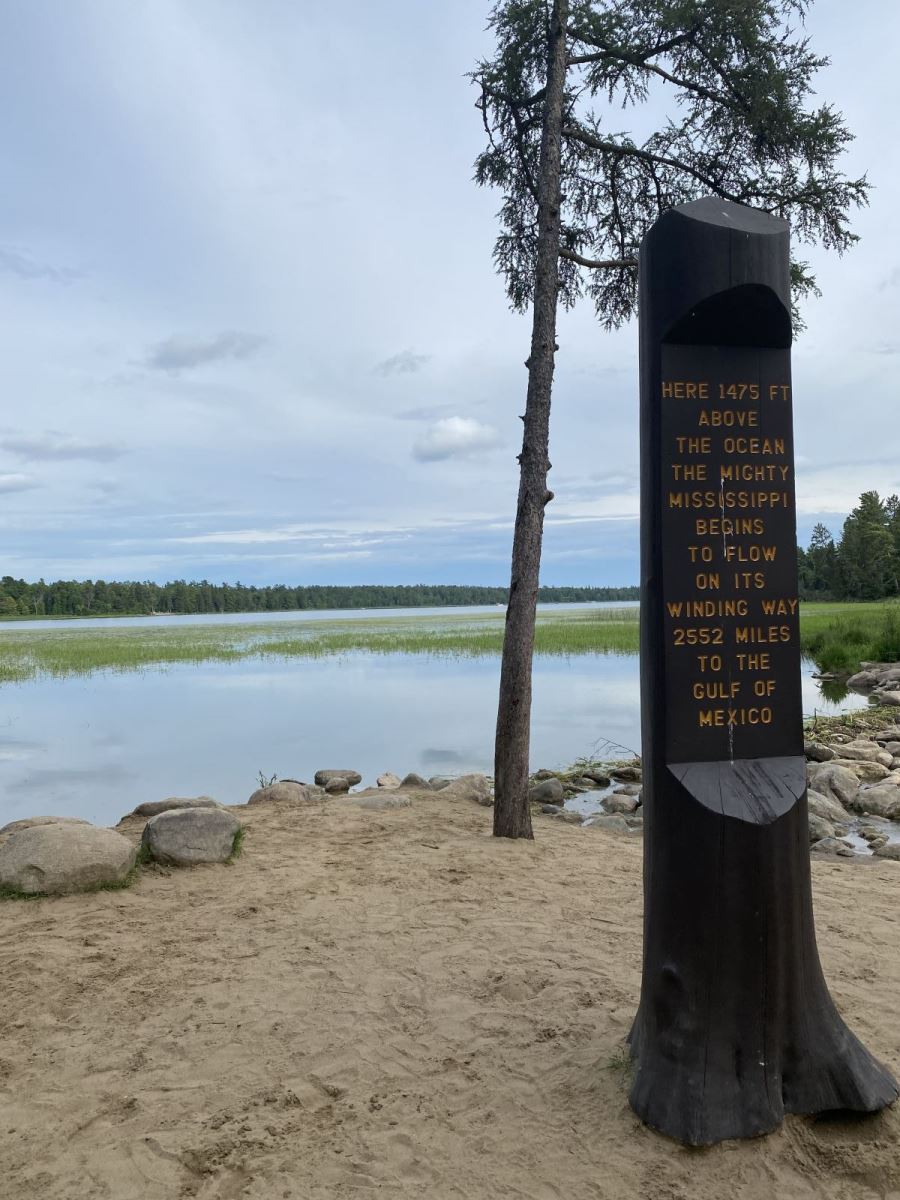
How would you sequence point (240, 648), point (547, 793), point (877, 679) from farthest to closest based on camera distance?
1. point (240, 648)
2. point (877, 679)
3. point (547, 793)

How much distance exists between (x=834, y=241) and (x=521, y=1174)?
9.25 meters

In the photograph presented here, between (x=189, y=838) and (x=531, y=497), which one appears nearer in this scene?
(x=189, y=838)

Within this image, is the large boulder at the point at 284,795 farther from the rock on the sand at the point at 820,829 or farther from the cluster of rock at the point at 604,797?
the rock on the sand at the point at 820,829

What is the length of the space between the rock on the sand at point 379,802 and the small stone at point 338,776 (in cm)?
295

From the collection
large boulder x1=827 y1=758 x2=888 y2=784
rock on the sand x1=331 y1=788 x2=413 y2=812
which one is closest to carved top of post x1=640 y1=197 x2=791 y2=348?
rock on the sand x1=331 y1=788 x2=413 y2=812

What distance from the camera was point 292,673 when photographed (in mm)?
28484

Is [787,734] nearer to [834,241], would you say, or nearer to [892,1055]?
[892,1055]

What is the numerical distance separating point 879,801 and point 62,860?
857 cm

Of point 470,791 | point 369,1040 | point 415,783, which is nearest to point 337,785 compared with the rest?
point 415,783

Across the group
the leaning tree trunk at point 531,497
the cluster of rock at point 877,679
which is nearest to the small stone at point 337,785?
the leaning tree trunk at point 531,497

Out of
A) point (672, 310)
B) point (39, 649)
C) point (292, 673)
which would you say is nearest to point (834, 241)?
point (672, 310)

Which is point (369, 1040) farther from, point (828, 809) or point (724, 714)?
point (828, 809)

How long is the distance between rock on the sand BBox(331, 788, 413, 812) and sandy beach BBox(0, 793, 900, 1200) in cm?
236

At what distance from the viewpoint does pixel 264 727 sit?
18484 mm
